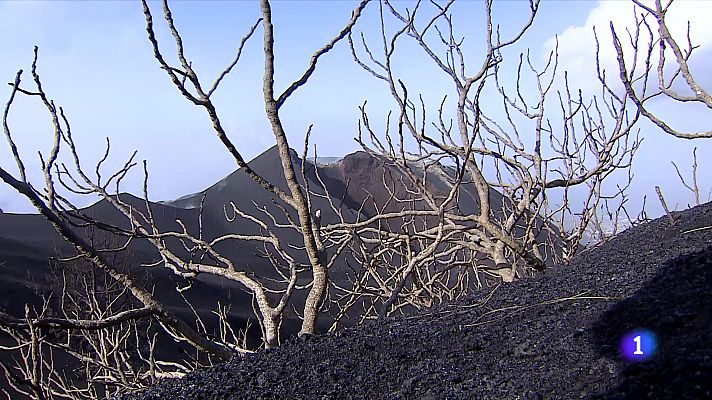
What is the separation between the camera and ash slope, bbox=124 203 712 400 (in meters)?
1.69

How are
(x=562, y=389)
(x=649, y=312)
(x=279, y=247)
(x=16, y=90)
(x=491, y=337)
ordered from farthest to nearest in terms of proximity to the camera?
(x=279, y=247)
(x=16, y=90)
(x=491, y=337)
(x=649, y=312)
(x=562, y=389)

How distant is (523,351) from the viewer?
2.05 m

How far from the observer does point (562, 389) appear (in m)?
1.69

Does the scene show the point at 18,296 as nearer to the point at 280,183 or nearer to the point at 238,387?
the point at 280,183

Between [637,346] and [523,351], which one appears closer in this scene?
[637,346]

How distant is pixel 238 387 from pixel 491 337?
0.87 meters

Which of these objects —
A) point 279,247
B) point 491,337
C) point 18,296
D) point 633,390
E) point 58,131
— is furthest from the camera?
point 18,296

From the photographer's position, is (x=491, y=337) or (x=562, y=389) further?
(x=491, y=337)

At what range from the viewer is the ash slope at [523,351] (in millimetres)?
1687

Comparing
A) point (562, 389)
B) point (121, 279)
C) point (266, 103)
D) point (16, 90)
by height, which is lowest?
point (562, 389)

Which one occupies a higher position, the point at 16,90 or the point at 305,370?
the point at 16,90

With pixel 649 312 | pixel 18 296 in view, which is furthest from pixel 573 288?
pixel 18 296

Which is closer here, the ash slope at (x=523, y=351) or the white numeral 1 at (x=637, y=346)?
the ash slope at (x=523, y=351)

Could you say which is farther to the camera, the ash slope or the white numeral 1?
the white numeral 1
